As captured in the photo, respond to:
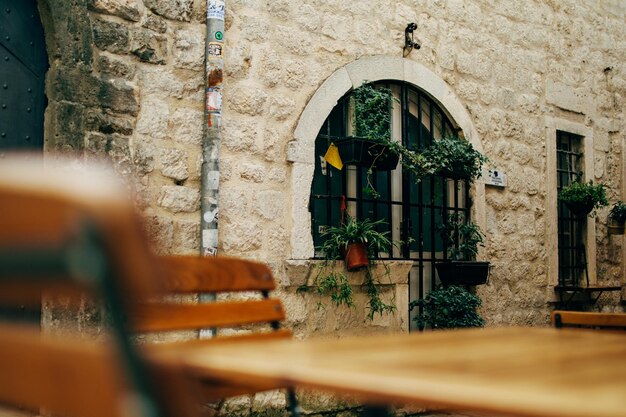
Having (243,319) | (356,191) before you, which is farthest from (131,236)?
(356,191)

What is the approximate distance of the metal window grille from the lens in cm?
722

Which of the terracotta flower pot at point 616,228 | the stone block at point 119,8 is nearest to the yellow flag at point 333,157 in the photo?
the stone block at point 119,8

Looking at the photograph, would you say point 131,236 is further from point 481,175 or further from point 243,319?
point 481,175

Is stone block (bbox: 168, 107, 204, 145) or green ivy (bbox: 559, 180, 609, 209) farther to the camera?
green ivy (bbox: 559, 180, 609, 209)

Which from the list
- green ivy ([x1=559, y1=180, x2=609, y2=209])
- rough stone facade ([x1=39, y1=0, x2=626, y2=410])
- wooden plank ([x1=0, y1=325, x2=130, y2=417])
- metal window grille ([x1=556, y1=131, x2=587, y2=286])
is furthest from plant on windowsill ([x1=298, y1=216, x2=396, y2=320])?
wooden plank ([x1=0, y1=325, x2=130, y2=417])

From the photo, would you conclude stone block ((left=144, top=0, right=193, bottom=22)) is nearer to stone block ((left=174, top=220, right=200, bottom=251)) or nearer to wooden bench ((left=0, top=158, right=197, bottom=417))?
stone block ((left=174, top=220, right=200, bottom=251))

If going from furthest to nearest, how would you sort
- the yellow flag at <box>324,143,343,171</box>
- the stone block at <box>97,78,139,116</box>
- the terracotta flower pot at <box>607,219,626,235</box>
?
the terracotta flower pot at <box>607,219,626,235</box>, the yellow flag at <box>324,143,343,171</box>, the stone block at <box>97,78,139,116</box>

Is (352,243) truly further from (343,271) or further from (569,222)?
(569,222)

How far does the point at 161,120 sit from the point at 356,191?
1595mm

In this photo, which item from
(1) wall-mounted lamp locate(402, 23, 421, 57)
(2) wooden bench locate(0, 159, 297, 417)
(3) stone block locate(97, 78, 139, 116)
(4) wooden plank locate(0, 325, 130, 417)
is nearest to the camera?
(2) wooden bench locate(0, 159, 297, 417)

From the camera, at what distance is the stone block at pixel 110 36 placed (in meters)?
4.08

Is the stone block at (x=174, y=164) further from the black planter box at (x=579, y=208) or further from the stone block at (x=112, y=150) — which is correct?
the black planter box at (x=579, y=208)

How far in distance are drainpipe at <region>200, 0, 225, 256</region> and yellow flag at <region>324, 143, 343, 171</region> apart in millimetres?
936

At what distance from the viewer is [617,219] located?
7.66m
